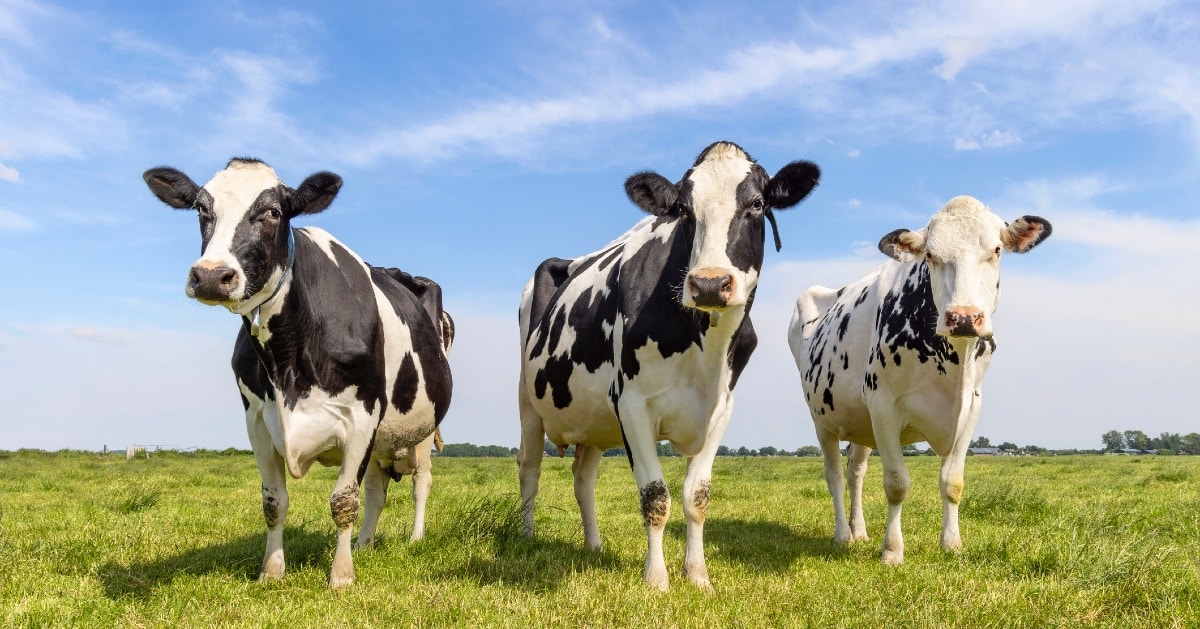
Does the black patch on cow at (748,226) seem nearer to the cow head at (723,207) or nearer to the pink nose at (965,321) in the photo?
the cow head at (723,207)

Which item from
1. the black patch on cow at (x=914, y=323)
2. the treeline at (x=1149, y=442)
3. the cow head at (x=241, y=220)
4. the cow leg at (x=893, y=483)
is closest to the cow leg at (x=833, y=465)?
the cow leg at (x=893, y=483)

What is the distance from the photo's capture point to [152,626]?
4.70 m

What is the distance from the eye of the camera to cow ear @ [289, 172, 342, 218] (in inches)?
223

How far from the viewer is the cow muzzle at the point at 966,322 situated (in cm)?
570

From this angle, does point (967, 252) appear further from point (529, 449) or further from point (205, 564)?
point (205, 564)

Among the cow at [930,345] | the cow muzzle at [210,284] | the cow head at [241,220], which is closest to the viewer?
the cow muzzle at [210,284]

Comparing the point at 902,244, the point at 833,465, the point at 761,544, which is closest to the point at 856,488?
the point at 833,465

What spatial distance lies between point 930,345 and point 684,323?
7.36 ft

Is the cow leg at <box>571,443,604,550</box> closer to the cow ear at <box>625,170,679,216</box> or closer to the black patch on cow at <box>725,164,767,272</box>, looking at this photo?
the cow ear at <box>625,170,679,216</box>

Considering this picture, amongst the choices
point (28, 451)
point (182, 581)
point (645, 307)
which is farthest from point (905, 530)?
point (28, 451)

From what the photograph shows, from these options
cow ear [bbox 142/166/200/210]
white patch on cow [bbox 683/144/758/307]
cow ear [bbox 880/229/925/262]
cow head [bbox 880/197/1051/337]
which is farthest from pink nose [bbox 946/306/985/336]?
cow ear [bbox 142/166/200/210]

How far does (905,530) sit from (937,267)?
11.3ft

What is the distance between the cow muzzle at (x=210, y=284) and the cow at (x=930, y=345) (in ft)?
14.9

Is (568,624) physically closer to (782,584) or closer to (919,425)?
(782,584)
